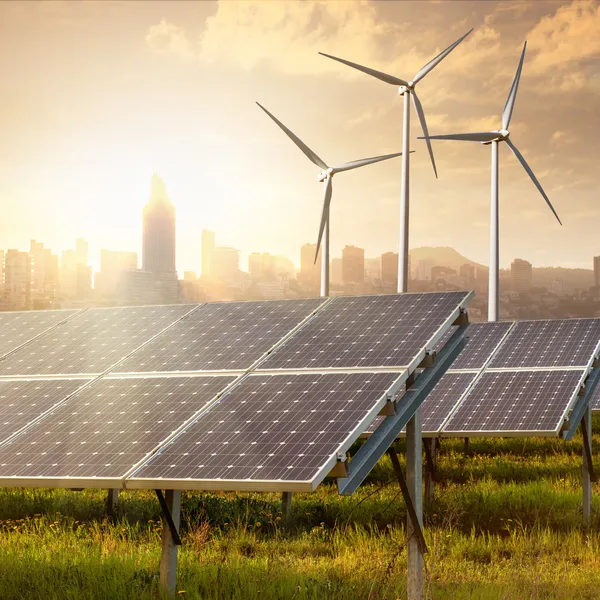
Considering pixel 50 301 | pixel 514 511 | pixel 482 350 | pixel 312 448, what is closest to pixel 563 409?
pixel 514 511

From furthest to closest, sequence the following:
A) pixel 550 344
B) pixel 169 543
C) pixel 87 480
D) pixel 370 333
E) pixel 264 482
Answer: pixel 550 344 → pixel 370 333 → pixel 169 543 → pixel 87 480 → pixel 264 482

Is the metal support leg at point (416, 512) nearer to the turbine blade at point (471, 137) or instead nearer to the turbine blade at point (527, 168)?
the turbine blade at point (471, 137)

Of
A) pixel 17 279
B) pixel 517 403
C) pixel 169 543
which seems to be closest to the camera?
pixel 169 543

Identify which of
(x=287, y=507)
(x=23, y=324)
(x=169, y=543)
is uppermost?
(x=23, y=324)

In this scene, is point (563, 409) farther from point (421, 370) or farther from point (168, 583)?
point (168, 583)

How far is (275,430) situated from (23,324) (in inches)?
385

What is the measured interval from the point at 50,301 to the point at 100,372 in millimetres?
131592

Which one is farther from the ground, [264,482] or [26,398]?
[26,398]

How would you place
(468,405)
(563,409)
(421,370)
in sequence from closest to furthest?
(421,370), (563,409), (468,405)

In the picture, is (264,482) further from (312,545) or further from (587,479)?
(587,479)

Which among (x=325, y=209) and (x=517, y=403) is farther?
(x=325, y=209)

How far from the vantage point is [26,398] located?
13789 mm

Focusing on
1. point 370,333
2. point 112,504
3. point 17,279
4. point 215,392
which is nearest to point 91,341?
point 215,392

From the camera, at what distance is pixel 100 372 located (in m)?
14.2
